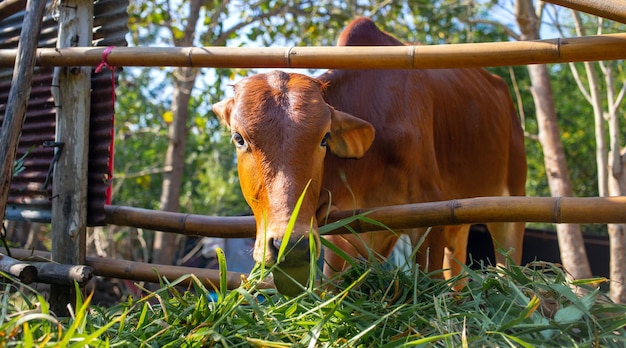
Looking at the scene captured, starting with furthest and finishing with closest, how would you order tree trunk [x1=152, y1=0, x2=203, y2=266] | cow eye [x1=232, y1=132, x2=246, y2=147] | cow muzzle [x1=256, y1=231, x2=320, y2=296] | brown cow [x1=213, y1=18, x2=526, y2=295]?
1. tree trunk [x1=152, y1=0, x2=203, y2=266]
2. cow eye [x1=232, y1=132, x2=246, y2=147]
3. brown cow [x1=213, y1=18, x2=526, y2=295]
4. cow muzzle [x1=256, y1=231, x2=320, y2=296]

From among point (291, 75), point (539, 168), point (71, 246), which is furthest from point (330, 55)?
point (539, 168)

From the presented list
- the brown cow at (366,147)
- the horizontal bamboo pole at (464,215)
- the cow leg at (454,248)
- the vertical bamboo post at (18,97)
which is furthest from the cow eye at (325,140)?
the cow leg at (454,248)

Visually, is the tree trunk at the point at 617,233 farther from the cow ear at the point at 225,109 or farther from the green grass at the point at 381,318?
the cow ear at the point at 225,109

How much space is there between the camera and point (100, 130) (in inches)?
127

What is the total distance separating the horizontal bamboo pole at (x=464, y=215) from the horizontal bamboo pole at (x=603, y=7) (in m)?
0.61

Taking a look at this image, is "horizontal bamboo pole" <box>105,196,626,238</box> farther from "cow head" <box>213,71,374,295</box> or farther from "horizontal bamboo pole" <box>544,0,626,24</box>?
"horizontal bamboo pole" <box>544,0,626,24</box>

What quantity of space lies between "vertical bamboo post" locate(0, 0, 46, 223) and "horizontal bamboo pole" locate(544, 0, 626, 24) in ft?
6.89

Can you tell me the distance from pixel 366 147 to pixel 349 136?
11 centimetres

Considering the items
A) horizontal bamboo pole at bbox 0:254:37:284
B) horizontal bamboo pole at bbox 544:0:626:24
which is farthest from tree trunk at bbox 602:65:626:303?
horizontal bamboo pole at bbox 0:254:37:284

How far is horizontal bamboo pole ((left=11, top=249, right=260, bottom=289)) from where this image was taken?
2.96m

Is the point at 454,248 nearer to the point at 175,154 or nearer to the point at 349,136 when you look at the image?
the point at 349,136

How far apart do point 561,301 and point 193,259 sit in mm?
8375

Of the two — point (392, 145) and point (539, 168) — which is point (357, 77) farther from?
point (539, 168)

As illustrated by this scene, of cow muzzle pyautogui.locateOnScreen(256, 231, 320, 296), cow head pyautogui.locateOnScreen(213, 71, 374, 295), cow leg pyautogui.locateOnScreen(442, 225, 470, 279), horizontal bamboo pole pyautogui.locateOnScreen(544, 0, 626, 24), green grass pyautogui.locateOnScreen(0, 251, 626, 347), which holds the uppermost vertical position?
horizontal bamboo pole pyautogui.locateOnScreen(544, 0, 626, 24)
